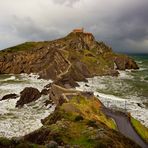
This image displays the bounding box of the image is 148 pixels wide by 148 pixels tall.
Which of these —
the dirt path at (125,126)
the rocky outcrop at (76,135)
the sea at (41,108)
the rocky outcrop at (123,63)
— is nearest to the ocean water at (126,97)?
the sea at (41,108)

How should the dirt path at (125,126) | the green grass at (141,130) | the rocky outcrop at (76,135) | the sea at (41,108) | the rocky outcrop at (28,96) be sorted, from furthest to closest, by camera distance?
the rocky outcrop at (28,96)
the sea at (41,108)
the green grass at (141,130)
the dirt path at (125,126)
the rocky outcrop at (76,135)

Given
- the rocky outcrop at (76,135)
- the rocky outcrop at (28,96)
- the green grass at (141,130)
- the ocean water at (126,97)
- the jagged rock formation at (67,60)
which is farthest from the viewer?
the jagged rock formation at (67,60)

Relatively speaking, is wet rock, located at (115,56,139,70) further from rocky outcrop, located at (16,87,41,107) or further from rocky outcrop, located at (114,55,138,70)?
rocky outcrop, located at (16,87,41,107)

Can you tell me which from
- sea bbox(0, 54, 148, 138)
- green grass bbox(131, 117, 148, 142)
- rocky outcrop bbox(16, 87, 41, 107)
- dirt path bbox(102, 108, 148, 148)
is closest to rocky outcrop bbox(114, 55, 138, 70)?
sea bbox(0, 54, 148, 138)

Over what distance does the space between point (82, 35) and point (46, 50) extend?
2647cm

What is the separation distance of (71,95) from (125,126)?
13.4 metres

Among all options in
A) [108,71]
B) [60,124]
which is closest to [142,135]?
[60,124]

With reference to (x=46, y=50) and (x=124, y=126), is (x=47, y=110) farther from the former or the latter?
(x=46, y=50)

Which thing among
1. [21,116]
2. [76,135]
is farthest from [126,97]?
[76,135]

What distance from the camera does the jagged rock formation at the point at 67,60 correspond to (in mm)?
102562

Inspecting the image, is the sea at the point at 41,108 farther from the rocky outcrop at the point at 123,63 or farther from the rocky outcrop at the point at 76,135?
the rocky outcrop at the point at 123,63

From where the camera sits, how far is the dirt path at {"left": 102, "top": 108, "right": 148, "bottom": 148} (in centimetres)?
3629

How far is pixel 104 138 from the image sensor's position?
26.3 m

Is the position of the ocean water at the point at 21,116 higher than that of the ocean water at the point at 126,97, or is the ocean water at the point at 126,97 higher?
the ocean water at the point at 21,116
